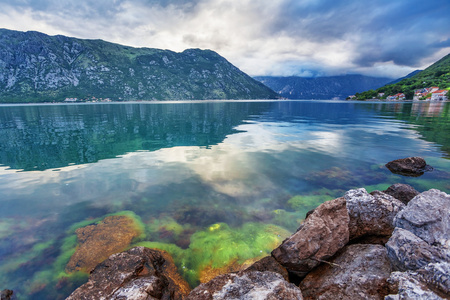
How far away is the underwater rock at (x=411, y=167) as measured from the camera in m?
19.3

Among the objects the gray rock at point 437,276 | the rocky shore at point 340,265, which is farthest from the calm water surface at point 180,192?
the gray rock at point 437,276

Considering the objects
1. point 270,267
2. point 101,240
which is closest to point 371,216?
point 270,267

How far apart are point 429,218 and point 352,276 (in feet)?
10.7

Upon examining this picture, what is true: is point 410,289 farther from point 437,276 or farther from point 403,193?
point 403,193

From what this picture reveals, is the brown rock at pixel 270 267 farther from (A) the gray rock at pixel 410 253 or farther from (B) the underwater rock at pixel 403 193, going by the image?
(B) the underwater rock at pixel 403 193

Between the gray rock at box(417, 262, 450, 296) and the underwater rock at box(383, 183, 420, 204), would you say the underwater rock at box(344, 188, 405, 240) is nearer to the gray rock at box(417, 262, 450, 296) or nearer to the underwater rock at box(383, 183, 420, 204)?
the underwater rock at box(383, 183, 420, 204)

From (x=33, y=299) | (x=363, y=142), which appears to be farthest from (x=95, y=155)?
(x=363, y=142)

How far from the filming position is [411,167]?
19.6m

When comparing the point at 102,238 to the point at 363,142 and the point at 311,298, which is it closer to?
the point at 311,298

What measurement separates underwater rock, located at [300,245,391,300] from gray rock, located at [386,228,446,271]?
699 mm

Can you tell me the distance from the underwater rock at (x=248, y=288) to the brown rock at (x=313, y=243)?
1372 mm

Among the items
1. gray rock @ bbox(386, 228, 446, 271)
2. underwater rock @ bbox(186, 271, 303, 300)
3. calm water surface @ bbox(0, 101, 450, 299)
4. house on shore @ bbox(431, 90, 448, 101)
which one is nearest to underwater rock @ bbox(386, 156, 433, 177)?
calm water surface @ bbox(0, 101, 450, 299)

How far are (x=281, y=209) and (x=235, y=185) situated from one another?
15.2ft

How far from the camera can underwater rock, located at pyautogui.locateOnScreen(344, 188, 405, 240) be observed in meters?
8.98
